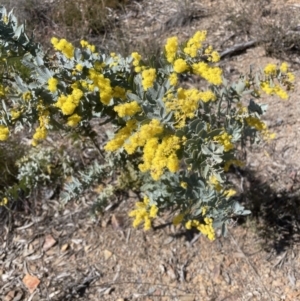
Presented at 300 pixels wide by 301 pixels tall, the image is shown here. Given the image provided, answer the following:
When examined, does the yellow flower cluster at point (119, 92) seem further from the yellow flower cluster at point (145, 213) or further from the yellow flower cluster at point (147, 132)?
the yellow flower cluster at point (145, 213)

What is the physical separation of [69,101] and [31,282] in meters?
1.40

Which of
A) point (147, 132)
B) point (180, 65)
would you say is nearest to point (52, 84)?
point (147, 132)

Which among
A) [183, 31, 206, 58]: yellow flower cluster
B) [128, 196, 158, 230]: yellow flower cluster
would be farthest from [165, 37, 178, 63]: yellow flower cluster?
[128, 196, 158, 230]: yellow flower cluster

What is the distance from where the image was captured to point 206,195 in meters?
2.31

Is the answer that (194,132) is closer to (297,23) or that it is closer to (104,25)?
(297,23)

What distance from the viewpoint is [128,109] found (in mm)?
1936

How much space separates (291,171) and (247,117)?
95 centimetres

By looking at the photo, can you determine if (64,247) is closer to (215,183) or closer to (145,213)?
(145,213)

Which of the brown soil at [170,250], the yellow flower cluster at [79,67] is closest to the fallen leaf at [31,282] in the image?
the brown soil at [170,250]

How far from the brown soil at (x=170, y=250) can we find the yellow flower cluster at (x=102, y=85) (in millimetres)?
1163

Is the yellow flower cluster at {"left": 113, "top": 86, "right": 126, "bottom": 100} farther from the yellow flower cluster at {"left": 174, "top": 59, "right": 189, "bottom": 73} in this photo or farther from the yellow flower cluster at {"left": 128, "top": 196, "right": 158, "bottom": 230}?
the yellow flower cluster at {"left": 128, "top": 196, "right": 158, "bottom": 230}

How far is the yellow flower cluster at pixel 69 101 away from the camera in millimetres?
1914

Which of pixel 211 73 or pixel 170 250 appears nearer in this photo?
pixel 211 73

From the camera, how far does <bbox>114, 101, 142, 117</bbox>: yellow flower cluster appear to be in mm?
1922
